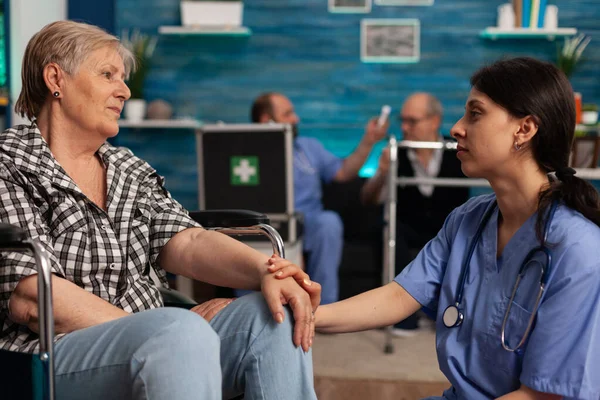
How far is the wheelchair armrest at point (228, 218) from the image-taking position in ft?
5.37

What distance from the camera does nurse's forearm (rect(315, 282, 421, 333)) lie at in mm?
1452

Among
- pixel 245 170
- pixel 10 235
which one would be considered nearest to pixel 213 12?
pixel 245 170

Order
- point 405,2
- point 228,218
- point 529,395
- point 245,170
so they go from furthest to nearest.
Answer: point 405,2 → point 245,170 → point 228,218 → point 529,395

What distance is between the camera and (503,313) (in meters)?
1.31

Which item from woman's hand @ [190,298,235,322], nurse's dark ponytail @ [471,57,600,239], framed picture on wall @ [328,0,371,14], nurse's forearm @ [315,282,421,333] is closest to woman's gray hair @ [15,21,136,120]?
woman's hand @ [190,298,235,322]

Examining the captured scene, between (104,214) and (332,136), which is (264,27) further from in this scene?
(104,214)

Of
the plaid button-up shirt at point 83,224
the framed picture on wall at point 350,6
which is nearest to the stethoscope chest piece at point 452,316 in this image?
the plaid button-up shirt at point 83,224

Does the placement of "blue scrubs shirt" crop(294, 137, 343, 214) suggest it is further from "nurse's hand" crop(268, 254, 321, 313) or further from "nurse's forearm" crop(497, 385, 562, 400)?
"nurse's forearm" crop(497, 385, 562, 400)

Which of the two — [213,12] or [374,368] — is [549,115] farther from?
[213,12]

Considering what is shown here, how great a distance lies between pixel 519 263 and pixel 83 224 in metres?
0.82

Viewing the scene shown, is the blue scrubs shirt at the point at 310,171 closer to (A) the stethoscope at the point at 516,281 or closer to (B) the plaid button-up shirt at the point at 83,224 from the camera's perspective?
(B) the plaid button-up shirt at the point at 83,224

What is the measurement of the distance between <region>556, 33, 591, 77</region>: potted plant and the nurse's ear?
131 inches

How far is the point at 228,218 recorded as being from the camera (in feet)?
5.41

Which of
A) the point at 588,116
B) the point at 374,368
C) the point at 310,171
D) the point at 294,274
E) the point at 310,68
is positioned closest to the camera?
the point at 294,274
